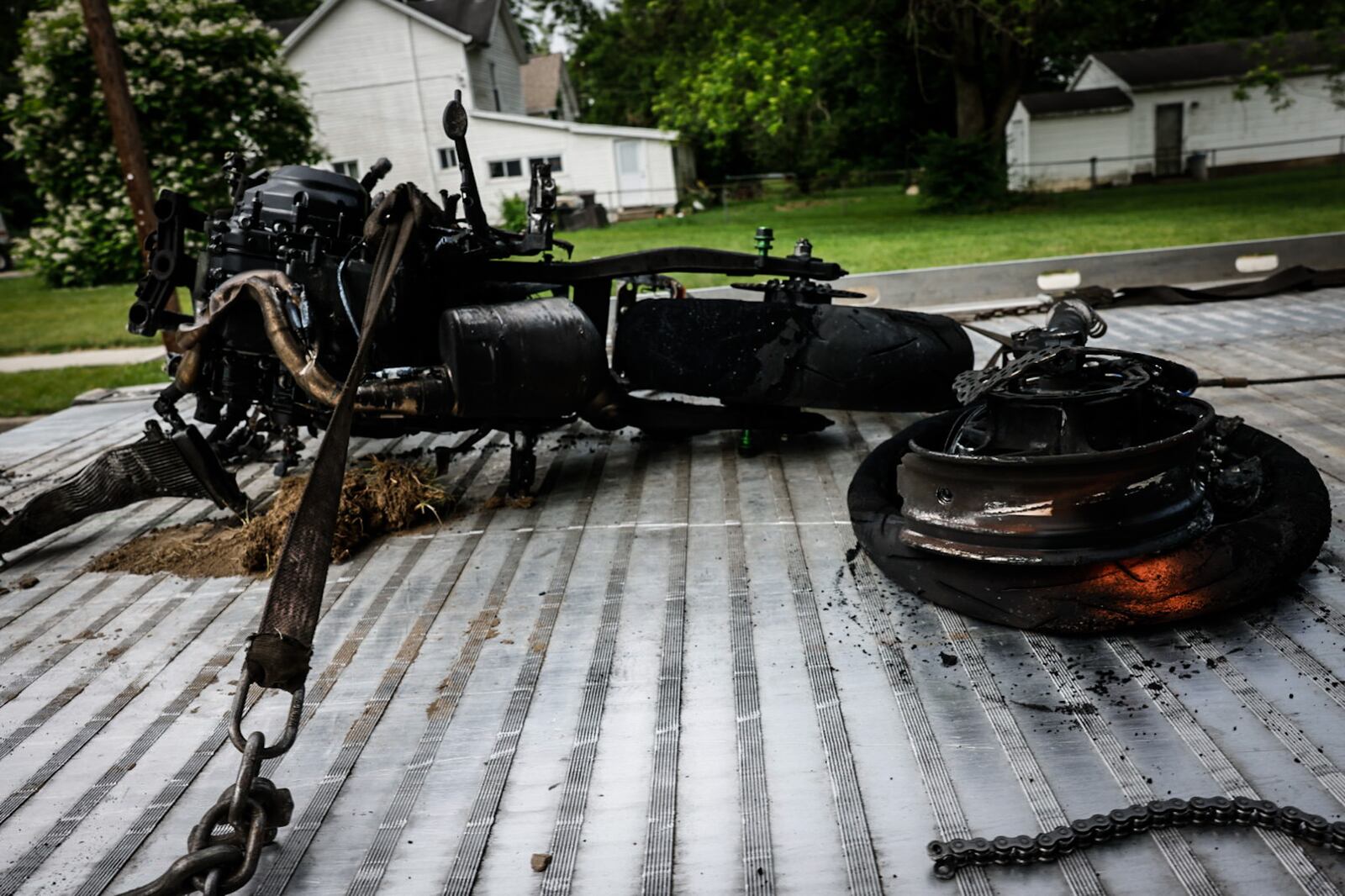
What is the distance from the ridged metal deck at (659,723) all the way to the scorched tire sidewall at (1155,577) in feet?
0.30

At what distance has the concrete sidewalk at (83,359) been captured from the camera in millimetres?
12164

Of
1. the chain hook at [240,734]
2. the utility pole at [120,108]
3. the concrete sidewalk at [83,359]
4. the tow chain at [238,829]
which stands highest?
the utility pole at [120,108]

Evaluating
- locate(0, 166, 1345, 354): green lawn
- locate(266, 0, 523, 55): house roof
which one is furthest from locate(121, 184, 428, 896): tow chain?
locate(266, 0, 523, 55): house roof

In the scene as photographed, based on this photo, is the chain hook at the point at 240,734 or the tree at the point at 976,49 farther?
the tree at the point at 976,49

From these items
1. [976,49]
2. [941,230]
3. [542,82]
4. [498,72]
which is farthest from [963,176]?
[542,82]

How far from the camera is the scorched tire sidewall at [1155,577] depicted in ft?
10.2

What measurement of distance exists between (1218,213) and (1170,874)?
1829 cm

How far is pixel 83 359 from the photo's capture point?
12.7 metres

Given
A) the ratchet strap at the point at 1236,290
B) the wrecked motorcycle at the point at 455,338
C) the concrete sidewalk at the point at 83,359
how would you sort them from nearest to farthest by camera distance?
the wrecked motorcycle at the point at 455,338, the ratchet strap at the point at 1236,290, the concrete sidewalk at the point at 83,359

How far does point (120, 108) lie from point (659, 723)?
9.81 m

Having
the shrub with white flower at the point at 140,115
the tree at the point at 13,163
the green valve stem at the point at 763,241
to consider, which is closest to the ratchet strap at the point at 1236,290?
the green valve stem at the point at 763,241

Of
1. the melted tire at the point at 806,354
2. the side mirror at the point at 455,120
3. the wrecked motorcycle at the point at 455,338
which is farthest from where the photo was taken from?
the melted tire at the point at 806,354

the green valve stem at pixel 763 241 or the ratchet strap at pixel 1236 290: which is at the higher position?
the green valve stem at pixel 763 241

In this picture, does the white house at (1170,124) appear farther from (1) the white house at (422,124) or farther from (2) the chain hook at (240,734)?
(2) the chain hook at (240,734)
